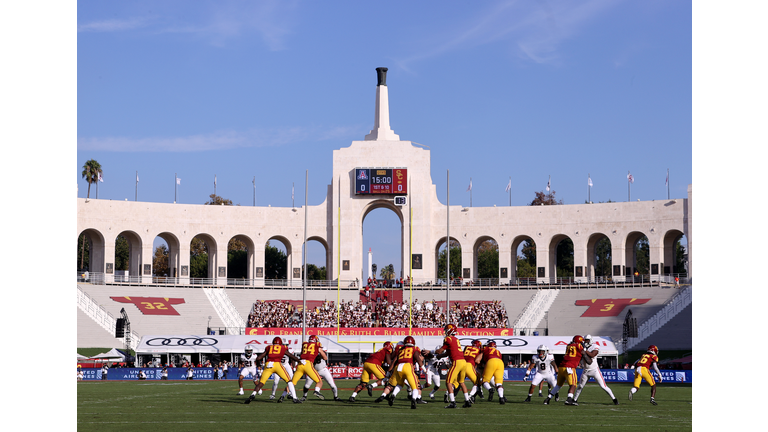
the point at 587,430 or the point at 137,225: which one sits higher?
the point at 137,225

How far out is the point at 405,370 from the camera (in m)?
18.7

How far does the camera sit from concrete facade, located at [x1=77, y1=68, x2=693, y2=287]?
5981 cm

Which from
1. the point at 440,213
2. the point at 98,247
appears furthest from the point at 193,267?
the point at 440,213

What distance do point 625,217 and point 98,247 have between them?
38.8m

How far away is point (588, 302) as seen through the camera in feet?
179

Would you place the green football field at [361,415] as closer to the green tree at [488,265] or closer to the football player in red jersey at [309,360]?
the football player in red jersey at [309,360]

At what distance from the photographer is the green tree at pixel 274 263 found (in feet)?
294

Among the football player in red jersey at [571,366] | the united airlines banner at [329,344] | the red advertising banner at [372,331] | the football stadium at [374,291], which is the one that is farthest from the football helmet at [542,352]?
the red advertising banner at [372,331]

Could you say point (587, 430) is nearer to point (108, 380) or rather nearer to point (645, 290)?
point (108, 380)

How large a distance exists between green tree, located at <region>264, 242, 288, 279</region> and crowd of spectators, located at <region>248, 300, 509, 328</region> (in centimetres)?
3324

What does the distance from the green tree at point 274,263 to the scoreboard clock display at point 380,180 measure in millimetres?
30654

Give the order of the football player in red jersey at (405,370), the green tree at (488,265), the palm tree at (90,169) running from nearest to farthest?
the football player in red jersey at (405,370)
the palm tree at (90,169)
the green tree at (488,265)

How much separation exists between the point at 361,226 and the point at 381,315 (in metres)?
9.75

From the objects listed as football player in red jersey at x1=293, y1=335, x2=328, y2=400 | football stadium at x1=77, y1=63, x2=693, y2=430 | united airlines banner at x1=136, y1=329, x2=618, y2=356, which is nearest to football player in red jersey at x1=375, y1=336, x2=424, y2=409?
football player in red jersey at x1=293, y1=335, x2=328, y2=400
